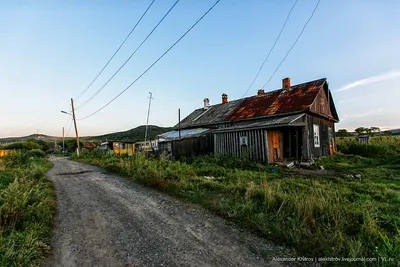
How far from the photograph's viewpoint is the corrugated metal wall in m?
11.7

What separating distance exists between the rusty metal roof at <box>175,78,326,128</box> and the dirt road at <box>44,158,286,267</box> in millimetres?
11695

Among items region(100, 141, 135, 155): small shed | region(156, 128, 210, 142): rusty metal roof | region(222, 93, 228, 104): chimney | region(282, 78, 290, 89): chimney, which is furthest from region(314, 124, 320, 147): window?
region(100, 141, 135, 155): small shed

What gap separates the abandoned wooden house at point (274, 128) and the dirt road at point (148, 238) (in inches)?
311

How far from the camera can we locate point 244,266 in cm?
261

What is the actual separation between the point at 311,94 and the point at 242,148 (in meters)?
6.65

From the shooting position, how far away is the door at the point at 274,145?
12.0 meters

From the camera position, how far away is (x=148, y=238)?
11.2ft

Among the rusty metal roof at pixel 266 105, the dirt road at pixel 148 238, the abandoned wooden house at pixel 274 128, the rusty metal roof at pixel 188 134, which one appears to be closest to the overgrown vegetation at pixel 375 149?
the abandoned wooden house at pixel 274 128

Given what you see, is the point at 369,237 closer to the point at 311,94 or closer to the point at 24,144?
the point at 311,94

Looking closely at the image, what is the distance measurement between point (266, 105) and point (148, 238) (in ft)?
47.8

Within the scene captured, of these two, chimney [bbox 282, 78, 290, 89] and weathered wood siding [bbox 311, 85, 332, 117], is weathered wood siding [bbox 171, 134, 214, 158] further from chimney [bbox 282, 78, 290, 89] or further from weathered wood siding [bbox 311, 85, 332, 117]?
chimney [bbox 282, 78, 290, 89]

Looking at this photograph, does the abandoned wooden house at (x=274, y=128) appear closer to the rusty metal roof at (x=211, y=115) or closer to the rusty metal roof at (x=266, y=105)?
the rusty metal roof at (x=266, y=105)

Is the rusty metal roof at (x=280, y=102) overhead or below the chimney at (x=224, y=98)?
below

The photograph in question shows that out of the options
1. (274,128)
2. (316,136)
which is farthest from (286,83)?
(274,128)
